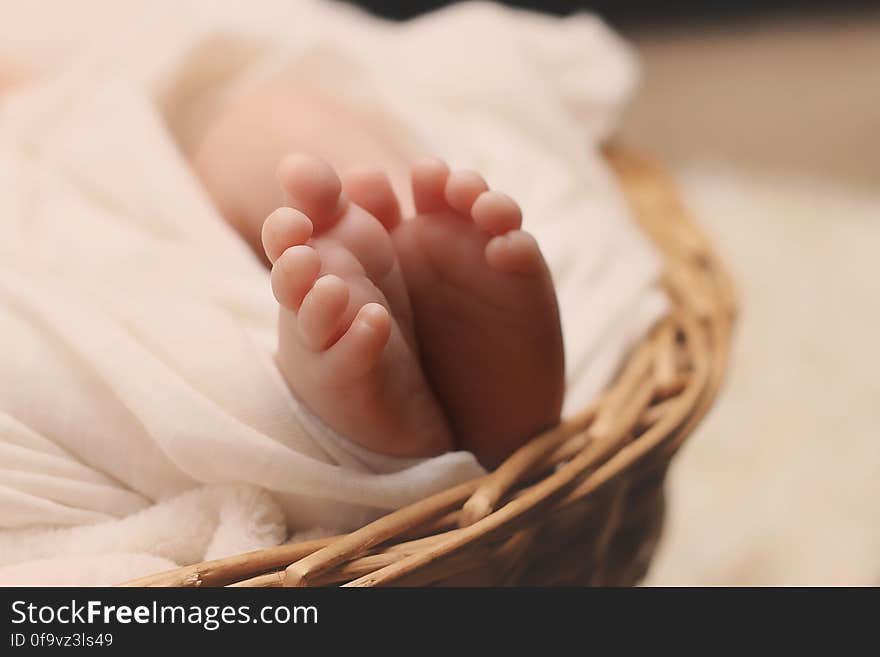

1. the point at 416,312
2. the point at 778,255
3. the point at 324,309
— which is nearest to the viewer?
the point at 324,309

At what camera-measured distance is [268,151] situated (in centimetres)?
62

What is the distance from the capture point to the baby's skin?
Answer: 1.43ft

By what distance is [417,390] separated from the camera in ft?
1.62

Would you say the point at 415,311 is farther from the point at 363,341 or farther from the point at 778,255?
the point at 778,255

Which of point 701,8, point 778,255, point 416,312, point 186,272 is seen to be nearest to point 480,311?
point 416,312

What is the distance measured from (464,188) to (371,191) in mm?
54

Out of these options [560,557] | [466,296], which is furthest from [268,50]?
[560,557]

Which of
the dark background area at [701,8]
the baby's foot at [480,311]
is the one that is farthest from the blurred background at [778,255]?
the baby's foot at [480,311]

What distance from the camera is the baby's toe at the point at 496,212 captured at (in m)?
0.47

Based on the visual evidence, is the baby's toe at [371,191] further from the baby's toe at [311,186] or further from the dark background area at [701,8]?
the dark background area at [701,8]

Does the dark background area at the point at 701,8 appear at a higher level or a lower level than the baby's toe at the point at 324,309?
lower

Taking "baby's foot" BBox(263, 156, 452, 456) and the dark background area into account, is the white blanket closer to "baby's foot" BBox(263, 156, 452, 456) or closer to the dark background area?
"baby's foot" BBox(263, 156, 452, 456)

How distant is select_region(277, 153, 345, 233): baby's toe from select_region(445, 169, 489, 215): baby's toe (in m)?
0.06

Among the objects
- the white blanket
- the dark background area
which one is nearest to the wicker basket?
the white blanket
